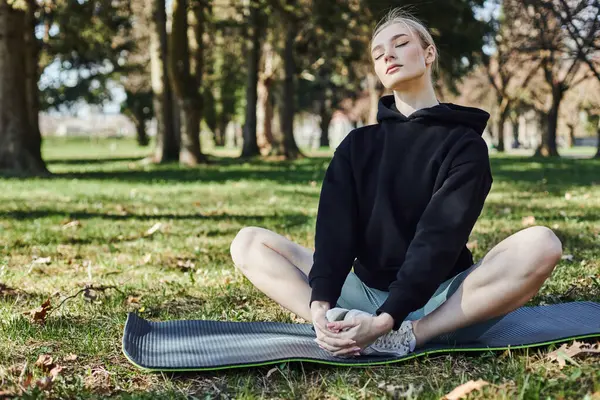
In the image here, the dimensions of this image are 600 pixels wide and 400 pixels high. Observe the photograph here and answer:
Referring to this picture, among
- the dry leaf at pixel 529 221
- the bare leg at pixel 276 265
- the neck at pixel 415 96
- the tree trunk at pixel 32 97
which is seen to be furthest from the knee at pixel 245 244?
the tree trunk at pixel 32 97

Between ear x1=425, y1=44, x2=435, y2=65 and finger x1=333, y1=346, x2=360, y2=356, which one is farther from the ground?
ear x1=425, y1=44, x2=435, y2=65

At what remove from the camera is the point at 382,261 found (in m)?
3.23

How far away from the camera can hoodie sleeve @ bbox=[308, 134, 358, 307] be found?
313 cm

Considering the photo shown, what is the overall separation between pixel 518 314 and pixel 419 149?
3.75 ft

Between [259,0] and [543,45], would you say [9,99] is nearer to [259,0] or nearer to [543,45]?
[259,0]

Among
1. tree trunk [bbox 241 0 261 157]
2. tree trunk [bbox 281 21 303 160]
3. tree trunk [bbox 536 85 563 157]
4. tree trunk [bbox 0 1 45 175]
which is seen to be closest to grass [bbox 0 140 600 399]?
tree trunk [bbox 0 1 45 175]

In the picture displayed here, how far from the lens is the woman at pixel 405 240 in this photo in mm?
2959

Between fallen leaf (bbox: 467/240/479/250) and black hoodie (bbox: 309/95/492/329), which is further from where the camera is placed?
fallen leaf (bbox: 467/240/479/250)

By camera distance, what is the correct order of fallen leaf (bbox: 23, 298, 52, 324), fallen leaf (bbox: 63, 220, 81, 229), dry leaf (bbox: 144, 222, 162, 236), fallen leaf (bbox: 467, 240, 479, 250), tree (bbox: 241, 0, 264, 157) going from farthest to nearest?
1. tree (bbox: 241, 0, 264, 157)
2. fallen leaf (bbox: 63, 220, 81, 229)
3. dry leaf (bbox: 144, 222, 162, 236)
4. fallen leaf (bbox: 467, 240, 479, 250)
5. fallen leaf (bbox: 23, 298, 52, 324)

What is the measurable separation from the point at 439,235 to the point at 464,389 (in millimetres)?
635

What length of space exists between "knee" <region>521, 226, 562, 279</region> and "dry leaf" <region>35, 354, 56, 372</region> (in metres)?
2.01

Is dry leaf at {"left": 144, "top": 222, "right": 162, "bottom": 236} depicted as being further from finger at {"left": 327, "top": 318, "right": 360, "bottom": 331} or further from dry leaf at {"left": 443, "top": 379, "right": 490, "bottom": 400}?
dry leaf at {"left": 443, "top": 379, "right": 490, "bottom": 400}

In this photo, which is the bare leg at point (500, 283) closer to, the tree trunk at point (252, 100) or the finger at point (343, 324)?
the finger at point (343, 324)

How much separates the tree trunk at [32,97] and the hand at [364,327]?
13.1 metres
